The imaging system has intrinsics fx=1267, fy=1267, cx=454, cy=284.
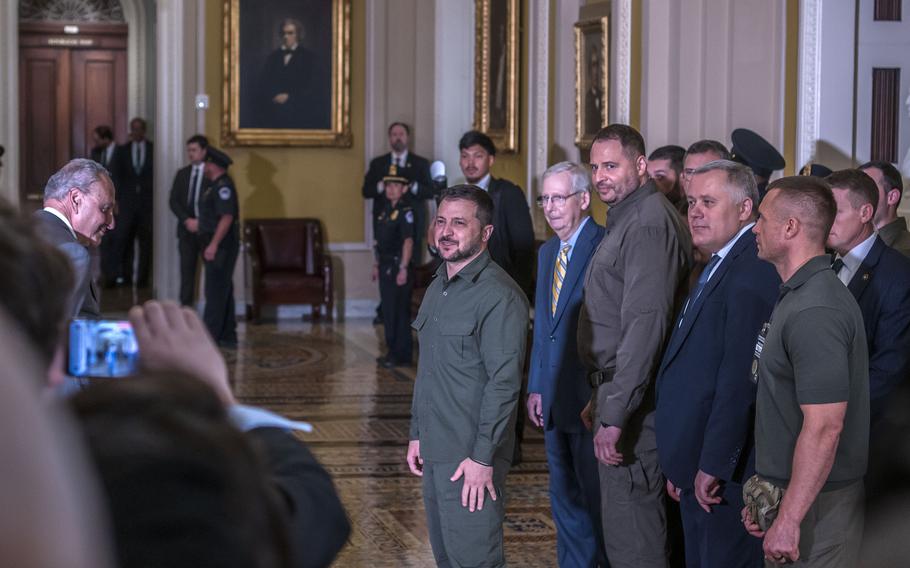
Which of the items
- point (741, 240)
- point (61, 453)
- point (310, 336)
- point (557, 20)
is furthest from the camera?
point (310, 336)

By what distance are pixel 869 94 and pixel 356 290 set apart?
25.4ft

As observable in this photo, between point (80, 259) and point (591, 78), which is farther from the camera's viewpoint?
point (591, 78)

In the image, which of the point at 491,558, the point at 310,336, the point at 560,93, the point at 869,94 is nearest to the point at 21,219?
the point at 491,558

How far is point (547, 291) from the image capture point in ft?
16.2

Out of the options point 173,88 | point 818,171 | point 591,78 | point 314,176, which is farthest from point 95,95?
→ point 818,171

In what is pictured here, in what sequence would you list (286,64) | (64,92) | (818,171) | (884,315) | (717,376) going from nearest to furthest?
1. (717,376)
2. (884,315)
3. (818,171)
4. (286,64)
5. (64,92)

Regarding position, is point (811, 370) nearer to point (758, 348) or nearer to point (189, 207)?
point (758, 348)

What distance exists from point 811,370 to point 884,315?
55.0 inches

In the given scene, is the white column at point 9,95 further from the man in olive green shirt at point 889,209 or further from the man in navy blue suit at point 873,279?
the man in navy blue suit at point 873,279

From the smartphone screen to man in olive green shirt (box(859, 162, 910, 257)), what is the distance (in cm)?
419

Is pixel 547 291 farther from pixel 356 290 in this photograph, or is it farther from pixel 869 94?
pixel 356 290

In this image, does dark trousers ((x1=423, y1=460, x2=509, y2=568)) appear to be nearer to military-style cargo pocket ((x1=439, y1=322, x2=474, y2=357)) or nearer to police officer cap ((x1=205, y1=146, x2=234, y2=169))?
military-style cargo pocket ((x1=439, y1=322, x2=474, y2=357))

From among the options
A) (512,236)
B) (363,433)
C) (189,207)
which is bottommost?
(363,433)

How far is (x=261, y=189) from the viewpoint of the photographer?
13.5m
